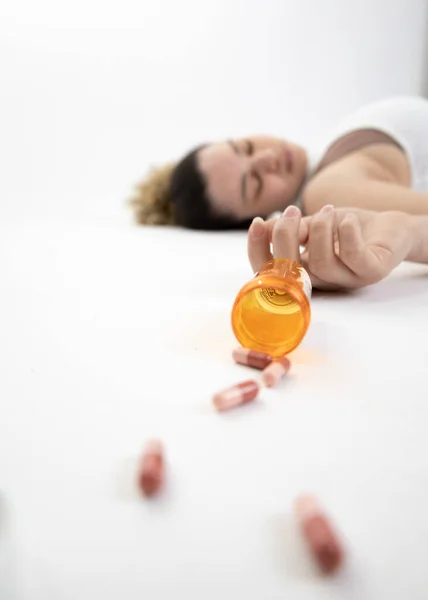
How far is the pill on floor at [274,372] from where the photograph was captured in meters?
0.58

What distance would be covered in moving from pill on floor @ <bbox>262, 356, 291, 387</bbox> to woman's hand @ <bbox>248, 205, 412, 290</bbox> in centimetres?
23

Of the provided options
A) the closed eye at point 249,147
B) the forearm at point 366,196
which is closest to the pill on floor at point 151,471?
the forearm at point 366,196

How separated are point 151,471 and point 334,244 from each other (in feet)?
1.69

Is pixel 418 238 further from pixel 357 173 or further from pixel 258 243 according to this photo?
pixel 357 173

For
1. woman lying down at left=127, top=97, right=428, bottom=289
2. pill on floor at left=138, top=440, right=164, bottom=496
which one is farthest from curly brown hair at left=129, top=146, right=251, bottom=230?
pill on floor at left=138, top=440, right=164, bottom=496

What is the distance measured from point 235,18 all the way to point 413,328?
239 cm

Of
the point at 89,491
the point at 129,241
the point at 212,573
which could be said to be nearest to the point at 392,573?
the point at 212,573

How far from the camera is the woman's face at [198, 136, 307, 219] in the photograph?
1.55 metres

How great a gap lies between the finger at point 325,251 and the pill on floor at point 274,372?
0.23m

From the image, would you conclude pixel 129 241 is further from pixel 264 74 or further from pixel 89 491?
pixel 264 74

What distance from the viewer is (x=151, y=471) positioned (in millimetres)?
421

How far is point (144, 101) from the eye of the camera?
2633mm

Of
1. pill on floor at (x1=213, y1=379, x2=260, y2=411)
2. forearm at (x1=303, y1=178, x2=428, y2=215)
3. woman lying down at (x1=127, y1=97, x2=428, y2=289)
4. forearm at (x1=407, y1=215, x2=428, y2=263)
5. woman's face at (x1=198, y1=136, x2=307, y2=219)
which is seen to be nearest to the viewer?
pill on floor at (x1=213, y1=379, x2=260, y2=411)

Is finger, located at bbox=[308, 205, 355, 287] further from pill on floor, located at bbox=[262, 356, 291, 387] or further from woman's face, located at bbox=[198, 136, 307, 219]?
woman's face, located at bbox=[198, 136, 307, 219]
